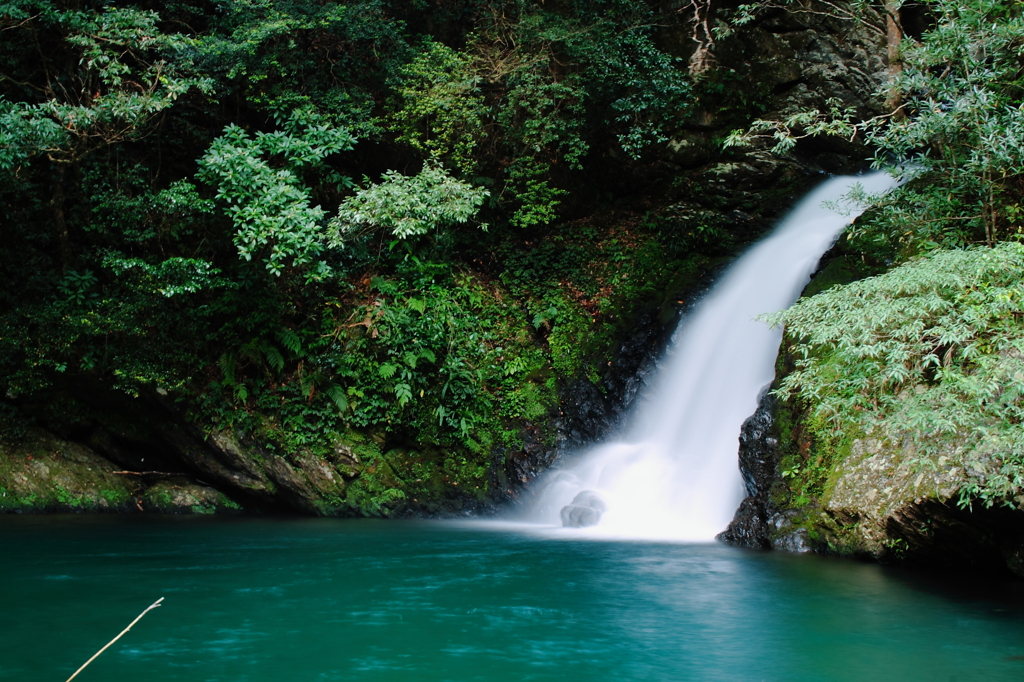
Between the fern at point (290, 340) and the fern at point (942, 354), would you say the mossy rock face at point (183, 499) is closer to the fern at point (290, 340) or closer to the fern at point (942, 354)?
the fern at point (290, 340)

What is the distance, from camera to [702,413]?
1160cm

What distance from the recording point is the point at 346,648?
5695mm

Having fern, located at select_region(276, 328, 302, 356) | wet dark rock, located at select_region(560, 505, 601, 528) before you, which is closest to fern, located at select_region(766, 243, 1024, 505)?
wet dark rock, located at select_region(560, 505, 601, 528)

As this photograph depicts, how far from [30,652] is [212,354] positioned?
24.5ft

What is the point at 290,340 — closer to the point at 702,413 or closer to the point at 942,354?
the point at 702,413

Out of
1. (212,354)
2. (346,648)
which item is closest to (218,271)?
(212,354)

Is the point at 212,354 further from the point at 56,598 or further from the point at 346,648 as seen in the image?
the point at 346,648

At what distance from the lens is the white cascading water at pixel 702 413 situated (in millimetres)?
10430

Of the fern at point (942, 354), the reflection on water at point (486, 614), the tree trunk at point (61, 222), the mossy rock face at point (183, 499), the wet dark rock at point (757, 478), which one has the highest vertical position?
the tree trunk at point (61, 222)

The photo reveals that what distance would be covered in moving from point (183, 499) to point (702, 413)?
8.29 m

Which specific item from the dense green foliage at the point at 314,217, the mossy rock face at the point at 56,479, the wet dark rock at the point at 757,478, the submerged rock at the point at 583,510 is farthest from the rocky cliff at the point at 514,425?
the wet dark rock at the point at 757,478

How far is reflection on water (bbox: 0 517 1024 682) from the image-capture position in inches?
210

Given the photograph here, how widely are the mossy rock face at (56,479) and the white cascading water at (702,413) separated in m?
6.68

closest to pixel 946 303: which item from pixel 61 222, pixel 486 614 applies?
pixel 486 614
